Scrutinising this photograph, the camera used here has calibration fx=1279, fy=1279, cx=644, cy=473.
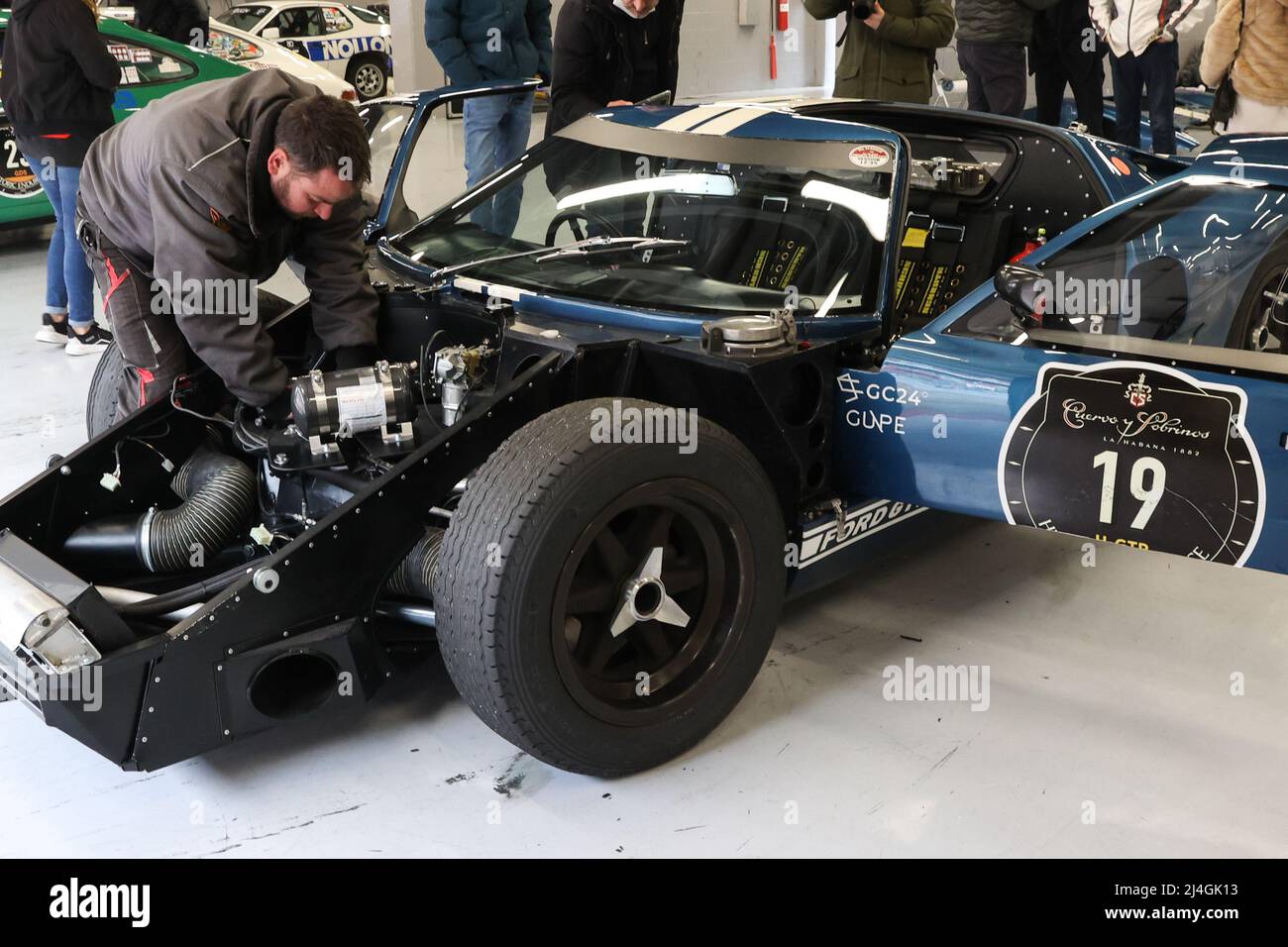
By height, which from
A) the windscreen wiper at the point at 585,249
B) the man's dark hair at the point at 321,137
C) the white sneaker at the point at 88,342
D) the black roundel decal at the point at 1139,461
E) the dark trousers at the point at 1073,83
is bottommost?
the white sneaker at the point at 88,342

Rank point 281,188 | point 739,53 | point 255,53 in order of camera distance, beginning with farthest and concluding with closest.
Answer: point 739,53, point 255,53, point 281,188

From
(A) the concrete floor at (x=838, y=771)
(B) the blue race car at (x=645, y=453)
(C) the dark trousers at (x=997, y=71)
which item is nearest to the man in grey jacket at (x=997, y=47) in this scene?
(C) the dark trousers at (x=997, y=71)

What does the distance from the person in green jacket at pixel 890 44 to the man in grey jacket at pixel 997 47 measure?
0.51 metres

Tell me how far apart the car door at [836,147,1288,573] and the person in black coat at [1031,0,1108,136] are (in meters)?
4.06

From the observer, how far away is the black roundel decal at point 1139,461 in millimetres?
2545

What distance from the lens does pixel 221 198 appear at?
295cm

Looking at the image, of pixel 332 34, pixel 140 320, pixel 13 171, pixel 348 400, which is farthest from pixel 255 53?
pixel 348 400

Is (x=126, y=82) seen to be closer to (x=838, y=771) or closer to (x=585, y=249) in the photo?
(x=585, y=249)

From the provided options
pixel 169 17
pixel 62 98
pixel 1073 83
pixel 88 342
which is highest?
pixel 169 17

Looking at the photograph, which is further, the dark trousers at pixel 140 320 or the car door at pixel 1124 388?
the dark trousers at pixel 140 320

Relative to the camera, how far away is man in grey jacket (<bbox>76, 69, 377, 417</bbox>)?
2.93 meters

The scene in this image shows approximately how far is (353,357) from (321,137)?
0.61 meters

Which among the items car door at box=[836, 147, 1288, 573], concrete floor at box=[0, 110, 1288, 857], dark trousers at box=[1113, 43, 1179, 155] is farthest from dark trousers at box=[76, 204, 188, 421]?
dark trousers at box=[1113, 43, 1179, 155]

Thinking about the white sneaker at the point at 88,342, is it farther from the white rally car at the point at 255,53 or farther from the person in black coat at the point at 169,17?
the white rally car at the point at 255,53
